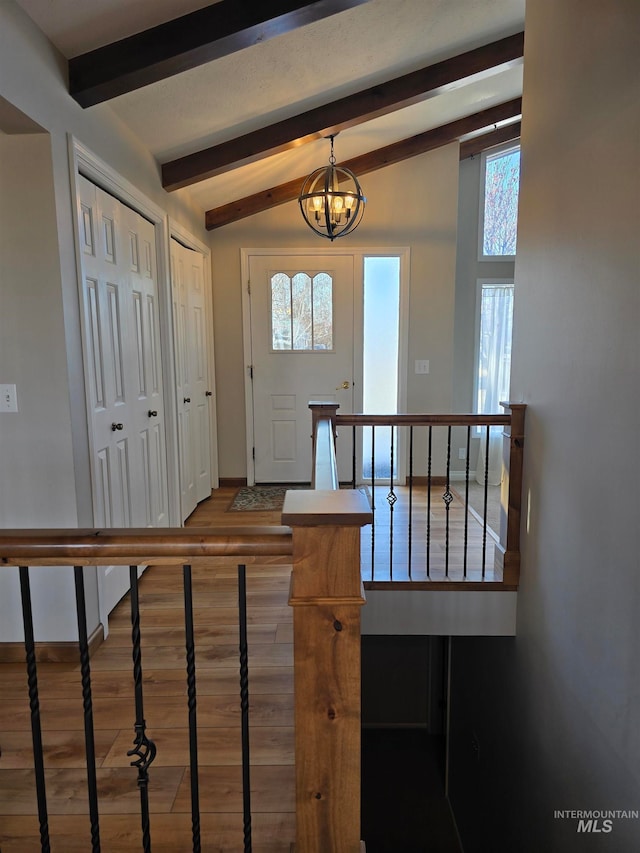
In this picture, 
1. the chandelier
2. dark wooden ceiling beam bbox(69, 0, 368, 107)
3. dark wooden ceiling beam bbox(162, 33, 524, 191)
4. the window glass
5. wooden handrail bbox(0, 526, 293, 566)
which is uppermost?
dark wooden ceiling beam bbox(162, 33, 524, 191)

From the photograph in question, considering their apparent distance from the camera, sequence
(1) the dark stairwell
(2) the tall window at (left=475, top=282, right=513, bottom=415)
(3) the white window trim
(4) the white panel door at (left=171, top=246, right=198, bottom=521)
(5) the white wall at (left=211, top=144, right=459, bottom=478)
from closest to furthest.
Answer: (4) the white panel door at (left=171, top=246, right=198, bottom=521) → (1) the dark stairwell → (5) the white wall at (left=211, top=144, right=459, bottom=478) → (3) the white window trim → (2) the tall window at (left=475, top=282, right=513, bottom=415)

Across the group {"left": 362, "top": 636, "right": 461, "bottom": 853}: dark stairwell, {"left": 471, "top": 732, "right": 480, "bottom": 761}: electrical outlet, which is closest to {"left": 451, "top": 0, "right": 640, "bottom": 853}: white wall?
{"left": 471, "top": 732, "right": 480, "bottom": 761}: electrical outlet

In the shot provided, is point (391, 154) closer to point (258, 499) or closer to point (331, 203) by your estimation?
point (331, 203)

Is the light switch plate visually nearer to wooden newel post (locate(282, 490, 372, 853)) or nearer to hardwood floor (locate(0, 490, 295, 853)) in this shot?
hardwood floor (locate(0, 490, 295, 853))

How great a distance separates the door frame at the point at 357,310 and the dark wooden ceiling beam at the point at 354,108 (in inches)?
48.4

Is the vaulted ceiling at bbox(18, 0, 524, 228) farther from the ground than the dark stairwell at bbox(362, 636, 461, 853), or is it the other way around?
the vaulted ceiling at bbox(18, 0, 524, 228)

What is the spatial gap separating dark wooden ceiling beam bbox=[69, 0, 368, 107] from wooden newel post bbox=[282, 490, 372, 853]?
1.85m

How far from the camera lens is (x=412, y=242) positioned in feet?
14.1

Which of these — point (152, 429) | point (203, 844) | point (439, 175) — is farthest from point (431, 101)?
point (203, 844)

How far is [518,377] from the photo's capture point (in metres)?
2.70

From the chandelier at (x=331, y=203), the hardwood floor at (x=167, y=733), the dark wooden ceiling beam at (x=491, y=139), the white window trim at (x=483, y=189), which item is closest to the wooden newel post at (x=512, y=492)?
the hardwood floor at (x=167, y=733)

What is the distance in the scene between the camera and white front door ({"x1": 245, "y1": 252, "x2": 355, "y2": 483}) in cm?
434

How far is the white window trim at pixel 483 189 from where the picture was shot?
4488 millimetres

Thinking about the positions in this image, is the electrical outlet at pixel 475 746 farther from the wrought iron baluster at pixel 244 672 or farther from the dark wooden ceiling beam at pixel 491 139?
the dark wooden ceiling beam at pixel 491 139
